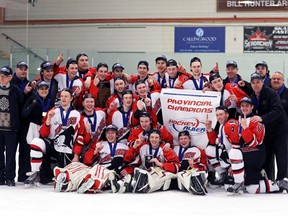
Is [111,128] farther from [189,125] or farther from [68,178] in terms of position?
[189,125]

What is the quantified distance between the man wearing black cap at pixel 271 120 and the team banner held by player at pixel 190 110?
49 cm

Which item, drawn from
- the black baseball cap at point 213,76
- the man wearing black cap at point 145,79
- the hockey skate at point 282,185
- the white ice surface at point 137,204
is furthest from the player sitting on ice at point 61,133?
the hockey skate at point 282,185

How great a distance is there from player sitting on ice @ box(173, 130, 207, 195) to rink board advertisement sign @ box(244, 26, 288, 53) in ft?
36.7

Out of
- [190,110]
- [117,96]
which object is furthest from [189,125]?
[117,96]

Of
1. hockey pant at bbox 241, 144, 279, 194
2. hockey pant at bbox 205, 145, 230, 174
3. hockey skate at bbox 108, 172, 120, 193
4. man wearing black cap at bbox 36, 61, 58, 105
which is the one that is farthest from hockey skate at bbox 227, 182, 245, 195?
man wearing black cap at bbox 36, 61, 58, 105

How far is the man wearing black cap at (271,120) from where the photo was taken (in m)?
4.85

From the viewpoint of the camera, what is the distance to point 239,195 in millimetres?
4656

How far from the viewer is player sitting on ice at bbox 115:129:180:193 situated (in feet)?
15.4

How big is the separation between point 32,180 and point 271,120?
9.09ft

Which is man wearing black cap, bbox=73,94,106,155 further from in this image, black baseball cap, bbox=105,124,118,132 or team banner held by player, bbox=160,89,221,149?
team banner held by player, bbox=160,89,221,149

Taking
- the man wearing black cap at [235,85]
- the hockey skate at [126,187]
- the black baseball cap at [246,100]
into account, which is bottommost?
the hockey skate at [126,187]

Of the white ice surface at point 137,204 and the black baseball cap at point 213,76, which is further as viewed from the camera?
the black baseball cap at point 213,76

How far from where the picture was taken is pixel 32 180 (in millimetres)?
5004

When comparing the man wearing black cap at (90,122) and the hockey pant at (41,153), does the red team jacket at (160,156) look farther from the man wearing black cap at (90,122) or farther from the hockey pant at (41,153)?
the hockey pant at (41,153)
